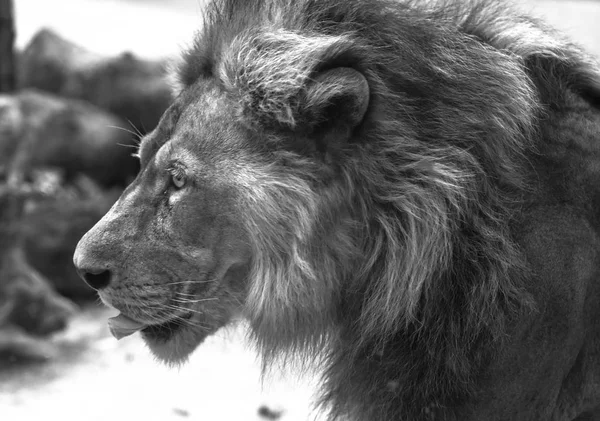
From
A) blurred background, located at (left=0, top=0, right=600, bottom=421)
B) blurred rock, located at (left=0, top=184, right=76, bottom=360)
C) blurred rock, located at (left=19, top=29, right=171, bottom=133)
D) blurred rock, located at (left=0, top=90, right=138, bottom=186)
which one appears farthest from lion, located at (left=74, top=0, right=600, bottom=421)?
blurred rock, located at (left=19, top=29, right=171, bottom=133)

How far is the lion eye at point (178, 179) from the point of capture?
269cm

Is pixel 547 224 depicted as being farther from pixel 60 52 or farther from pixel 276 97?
pixel 60 52

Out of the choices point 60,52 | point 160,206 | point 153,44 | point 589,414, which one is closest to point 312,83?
point 160,206

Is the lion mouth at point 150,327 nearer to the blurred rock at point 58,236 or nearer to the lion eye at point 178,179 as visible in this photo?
the lion eye at point 178,179

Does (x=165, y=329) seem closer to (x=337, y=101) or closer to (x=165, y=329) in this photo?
(x=165, y=329)

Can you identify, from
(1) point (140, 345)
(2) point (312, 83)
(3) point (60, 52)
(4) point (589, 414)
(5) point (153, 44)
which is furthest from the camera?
(5) point (153, 44)

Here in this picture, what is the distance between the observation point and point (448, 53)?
267 cm

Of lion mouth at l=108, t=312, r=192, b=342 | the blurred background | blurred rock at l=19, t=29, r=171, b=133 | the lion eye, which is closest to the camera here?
the lion eye

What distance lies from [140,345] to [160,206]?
254 cm

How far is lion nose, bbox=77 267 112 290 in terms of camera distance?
2695 millimetres

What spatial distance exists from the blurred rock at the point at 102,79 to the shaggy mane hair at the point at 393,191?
509 centimetres

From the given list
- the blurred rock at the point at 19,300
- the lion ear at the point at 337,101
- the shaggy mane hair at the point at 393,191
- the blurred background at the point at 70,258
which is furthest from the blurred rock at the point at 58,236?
the lion ear at the point at 337,101

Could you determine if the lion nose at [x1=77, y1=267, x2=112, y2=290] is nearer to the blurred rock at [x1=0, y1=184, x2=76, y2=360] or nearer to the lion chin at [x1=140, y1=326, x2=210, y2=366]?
the lion chin at [x1=140, y1=326, x2=210, y2=366]

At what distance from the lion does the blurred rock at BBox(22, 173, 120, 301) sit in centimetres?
315
